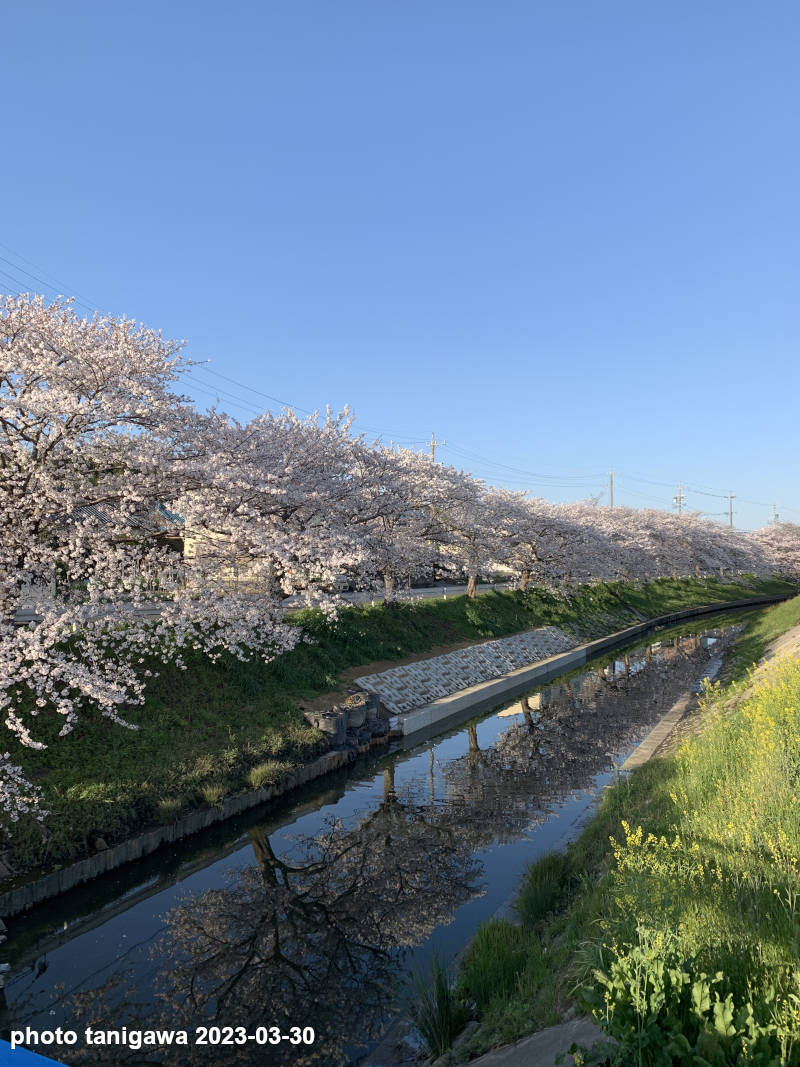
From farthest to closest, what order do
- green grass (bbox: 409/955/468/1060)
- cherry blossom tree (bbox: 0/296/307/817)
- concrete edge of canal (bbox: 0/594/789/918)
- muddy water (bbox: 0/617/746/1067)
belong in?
cherry blossom tree (bbox: 0/296/307/817) → concrete edge of canal (bbox: 0/594/789/918) → muddy water (bbox: 0/617/746/1067) → green grass (bbox: 409/955/468/1060)

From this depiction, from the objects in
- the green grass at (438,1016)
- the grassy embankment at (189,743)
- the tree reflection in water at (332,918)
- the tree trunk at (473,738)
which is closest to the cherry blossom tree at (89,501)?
the grassy embankment at (189,743)

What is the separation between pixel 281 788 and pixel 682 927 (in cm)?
1252

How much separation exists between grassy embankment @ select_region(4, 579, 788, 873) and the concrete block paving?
1237mm

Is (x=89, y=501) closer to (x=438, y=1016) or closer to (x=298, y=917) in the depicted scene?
(x=298, y=917)

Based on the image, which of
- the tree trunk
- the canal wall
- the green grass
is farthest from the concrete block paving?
the green grass

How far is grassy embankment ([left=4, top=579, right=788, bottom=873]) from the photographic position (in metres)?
12.4

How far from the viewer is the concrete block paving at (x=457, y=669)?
2500 cm

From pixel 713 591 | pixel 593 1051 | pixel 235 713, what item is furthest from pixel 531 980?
pixel 713 591

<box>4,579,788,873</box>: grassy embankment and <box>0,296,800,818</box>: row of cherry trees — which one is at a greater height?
<box>0,296,800,818</box>: row of cherry trees

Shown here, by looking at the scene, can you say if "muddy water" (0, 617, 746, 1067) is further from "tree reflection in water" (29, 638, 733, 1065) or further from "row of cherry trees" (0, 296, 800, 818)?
"row of cherry trees" (0, 296, 800, 818)

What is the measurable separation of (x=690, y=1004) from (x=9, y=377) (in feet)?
48.1

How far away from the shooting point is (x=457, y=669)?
98.4 feet

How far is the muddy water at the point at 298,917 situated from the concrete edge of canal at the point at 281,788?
280 millimetres

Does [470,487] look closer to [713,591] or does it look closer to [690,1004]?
[690,1004]
